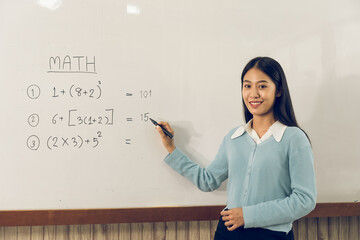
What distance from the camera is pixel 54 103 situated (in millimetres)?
1037

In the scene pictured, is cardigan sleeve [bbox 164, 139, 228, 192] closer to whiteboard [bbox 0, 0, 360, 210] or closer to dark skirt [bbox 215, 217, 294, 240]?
whiteboard [bbox 0, 0, 360, 210]

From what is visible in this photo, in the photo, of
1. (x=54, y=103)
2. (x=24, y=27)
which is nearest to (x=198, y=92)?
(x=54, y=103)

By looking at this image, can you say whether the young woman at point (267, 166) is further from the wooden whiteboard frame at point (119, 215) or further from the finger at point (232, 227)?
the wooden whiteboard frame at point (119, 215)

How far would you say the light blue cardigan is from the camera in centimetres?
84

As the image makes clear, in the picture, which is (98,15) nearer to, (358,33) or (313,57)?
(313,57)

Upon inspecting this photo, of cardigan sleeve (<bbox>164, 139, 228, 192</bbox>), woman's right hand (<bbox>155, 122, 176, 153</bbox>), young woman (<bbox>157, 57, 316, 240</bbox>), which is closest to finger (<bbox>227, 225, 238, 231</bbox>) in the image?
young woman (<bbox>157, 57, 316, 240</bbox>)

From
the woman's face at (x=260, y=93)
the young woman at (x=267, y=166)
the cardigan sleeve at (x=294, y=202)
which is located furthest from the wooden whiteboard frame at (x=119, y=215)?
the woman's face at (x=260, y=93)

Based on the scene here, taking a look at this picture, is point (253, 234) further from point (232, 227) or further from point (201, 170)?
point (201, 170)

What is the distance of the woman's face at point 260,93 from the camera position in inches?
35.7

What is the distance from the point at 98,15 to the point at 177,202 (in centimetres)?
71

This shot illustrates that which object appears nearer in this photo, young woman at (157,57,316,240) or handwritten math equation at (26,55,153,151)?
young woman at (157,57,316,240)

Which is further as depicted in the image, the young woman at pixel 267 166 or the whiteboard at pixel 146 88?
the whiteboard at pixel 146 88

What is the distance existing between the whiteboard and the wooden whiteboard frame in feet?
0.08

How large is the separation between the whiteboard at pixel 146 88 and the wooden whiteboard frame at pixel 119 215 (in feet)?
0.08
